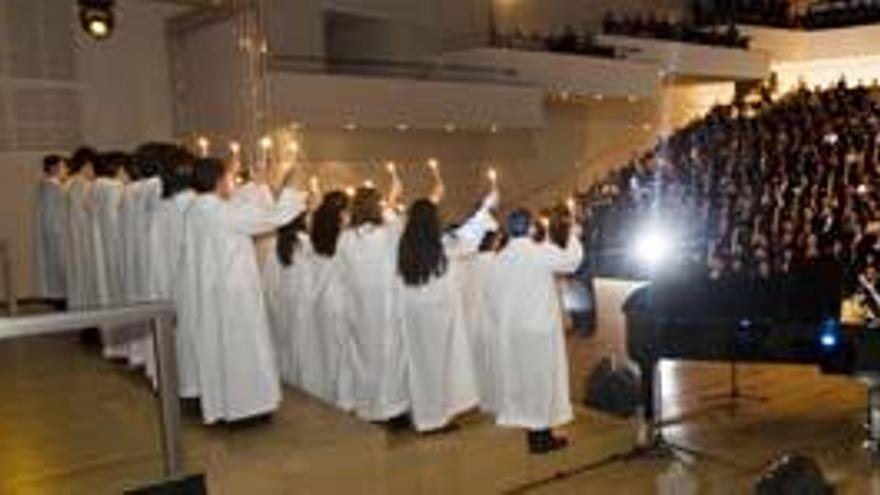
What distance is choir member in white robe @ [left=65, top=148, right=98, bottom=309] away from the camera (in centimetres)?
865

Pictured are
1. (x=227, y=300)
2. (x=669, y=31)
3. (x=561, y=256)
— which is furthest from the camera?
(x=669, y=31)

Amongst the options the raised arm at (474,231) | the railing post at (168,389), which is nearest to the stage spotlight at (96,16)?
the raised arm at (474,231)

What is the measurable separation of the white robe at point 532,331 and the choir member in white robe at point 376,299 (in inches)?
26.1

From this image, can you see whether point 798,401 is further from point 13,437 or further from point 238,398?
point 13,437

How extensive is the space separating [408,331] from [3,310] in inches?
180

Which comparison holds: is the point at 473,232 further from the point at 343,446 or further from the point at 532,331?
the point at 343,446

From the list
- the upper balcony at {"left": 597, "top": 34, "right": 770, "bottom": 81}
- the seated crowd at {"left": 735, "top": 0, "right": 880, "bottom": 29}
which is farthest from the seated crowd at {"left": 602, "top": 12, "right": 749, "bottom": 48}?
the seated crowd at {"left": 735, "top": 0, "right": 880, "bottom": 29}

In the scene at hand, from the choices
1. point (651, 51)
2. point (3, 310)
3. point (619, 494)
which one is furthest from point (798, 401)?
point (651, 51)

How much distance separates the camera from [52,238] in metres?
9.42

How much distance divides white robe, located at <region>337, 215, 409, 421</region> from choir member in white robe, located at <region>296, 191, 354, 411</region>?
0.39 ft

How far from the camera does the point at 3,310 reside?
412 inches

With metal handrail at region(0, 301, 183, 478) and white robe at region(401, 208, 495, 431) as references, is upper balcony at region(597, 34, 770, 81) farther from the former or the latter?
metal handrail at region(0, 301, 183, 478)

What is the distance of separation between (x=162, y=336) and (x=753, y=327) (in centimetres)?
411

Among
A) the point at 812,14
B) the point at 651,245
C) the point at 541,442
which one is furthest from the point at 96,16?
the point at 812,14
